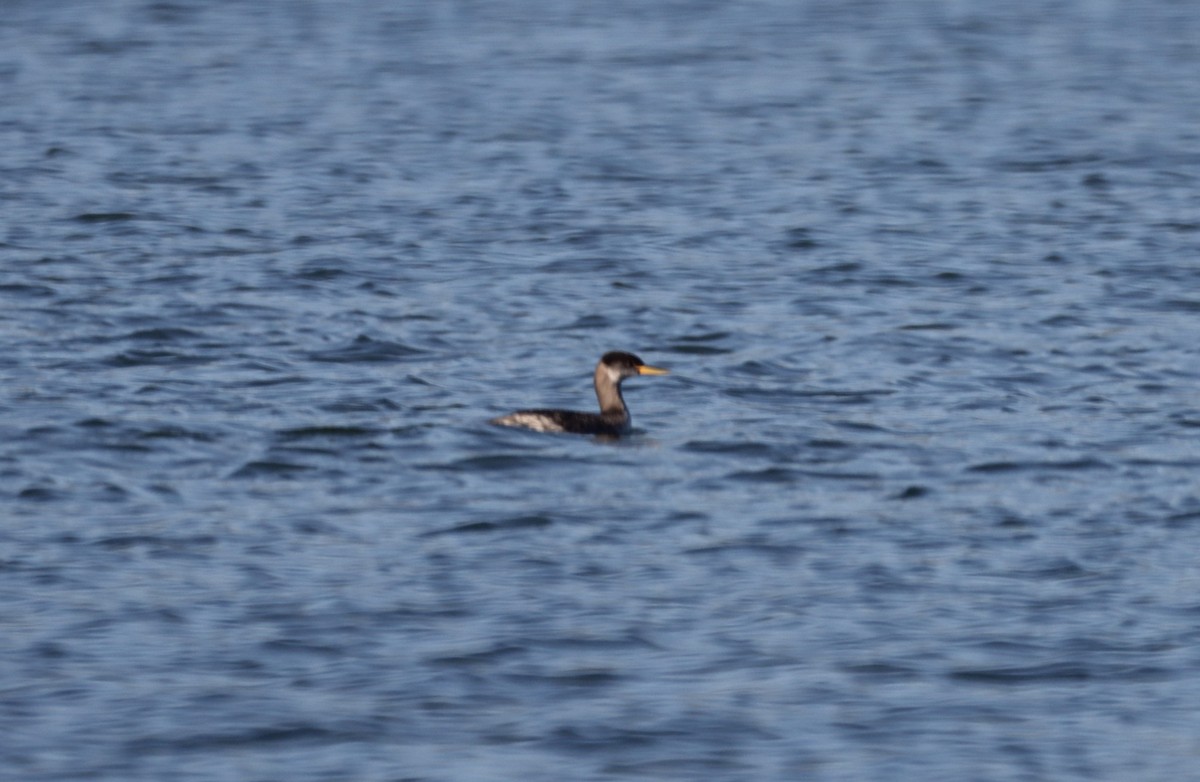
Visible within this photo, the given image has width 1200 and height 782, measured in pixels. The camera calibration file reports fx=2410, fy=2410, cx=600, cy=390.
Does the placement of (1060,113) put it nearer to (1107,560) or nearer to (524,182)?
(524,182)

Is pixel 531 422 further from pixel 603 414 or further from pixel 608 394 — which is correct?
pixel 608 394

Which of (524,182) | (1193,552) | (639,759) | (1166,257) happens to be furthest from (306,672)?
(524,182)

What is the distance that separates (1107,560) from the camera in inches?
464

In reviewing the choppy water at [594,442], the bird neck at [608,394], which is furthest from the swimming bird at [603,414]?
the choppy water at [594,442]

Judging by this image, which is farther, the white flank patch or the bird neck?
the bird neck

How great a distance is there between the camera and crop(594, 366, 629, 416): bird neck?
15062mm

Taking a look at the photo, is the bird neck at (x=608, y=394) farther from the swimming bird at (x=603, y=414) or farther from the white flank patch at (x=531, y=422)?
the white flank patch at (x=531, y=422)

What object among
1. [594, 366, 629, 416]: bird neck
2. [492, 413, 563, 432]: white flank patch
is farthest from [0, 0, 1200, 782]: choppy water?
[594, 366, 629, 416]: bird neck

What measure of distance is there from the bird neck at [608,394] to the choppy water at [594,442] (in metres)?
0.34

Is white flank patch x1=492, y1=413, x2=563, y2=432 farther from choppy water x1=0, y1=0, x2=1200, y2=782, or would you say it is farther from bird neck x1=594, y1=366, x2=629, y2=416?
bird neck x1=594, y1=366, x2=629, y2=416

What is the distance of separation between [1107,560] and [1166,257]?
31.7 feet

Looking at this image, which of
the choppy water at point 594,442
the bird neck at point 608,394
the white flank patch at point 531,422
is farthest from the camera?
the bird neck at point 608,394

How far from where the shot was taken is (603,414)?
1493 cm

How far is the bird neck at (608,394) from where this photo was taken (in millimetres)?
15062
